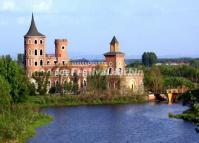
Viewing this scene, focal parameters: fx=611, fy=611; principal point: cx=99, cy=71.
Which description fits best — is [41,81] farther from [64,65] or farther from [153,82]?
[153,82]

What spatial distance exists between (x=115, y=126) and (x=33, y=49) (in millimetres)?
25927

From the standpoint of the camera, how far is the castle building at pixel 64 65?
6569 cm

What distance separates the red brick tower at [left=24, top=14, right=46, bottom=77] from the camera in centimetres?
6638

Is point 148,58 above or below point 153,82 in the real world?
above

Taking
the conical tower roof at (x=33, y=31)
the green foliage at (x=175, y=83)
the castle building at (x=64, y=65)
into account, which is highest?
the conical tower roof at (x=33, y=31)

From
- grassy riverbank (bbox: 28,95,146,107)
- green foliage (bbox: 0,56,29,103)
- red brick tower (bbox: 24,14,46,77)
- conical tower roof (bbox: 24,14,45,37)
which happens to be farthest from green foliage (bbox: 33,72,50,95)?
green foliage (bbox: 0,56,29,103)

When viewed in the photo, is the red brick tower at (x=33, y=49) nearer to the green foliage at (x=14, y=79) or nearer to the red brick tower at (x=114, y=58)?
the red brick tower at (x=114, y=58)

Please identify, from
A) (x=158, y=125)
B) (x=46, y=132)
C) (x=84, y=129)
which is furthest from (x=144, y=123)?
(x=46, y=132)

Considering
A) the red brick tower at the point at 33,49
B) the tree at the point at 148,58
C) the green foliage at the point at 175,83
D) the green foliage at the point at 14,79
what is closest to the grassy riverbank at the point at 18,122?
the green foliage at the point at 14,79

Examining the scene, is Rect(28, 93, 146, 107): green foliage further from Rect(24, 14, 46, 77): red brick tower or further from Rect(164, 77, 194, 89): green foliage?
Rect(164, 77, 194, 89): green foliage

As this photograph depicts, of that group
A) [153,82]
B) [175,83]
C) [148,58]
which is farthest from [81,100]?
[148,58]

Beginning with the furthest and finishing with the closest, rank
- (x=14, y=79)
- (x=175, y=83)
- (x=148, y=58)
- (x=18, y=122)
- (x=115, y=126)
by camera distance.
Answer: (x=148, y=58)
(x=175, y=83)
(x=14, y=79)
(x=115, y=126)
(x=18, y=122)

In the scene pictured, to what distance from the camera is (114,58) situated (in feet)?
226

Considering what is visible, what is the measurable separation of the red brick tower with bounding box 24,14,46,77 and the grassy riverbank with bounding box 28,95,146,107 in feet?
22.6
